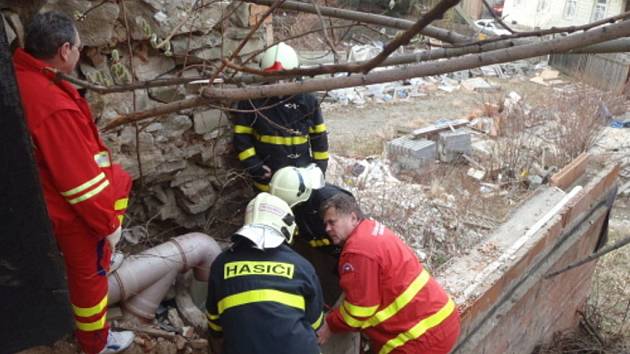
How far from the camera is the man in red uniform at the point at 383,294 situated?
3.25 m

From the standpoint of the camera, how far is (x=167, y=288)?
3.83m

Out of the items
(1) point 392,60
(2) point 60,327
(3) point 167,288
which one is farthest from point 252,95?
(3) point 167,288

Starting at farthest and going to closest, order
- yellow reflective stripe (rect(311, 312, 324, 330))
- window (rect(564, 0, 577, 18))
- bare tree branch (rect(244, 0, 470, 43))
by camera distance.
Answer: window (rect(564, 0, 577, 18)) → yellow reflective stripe (rect(311, 312, 324, 330)) → bare tree branch (rect(244, 0, 470, 43))

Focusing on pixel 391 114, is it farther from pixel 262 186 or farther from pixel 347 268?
pixel 347 268

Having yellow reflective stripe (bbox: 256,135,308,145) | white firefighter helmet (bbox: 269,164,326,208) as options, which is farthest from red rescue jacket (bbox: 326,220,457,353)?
Result: yellow reflective stripe (bbox: 256,135,308,145)

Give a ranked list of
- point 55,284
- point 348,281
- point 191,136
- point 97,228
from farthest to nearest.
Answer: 1. point 191,136
2. point 348,281
3. point 97,228
4. point 55,284

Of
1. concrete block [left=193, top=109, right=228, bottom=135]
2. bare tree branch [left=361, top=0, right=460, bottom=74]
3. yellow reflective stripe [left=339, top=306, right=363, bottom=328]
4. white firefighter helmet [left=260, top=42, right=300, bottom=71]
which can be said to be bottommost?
yellow reflective stripe [left=339, top=306, right=363, bottom=328]

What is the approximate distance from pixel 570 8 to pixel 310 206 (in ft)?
87.1

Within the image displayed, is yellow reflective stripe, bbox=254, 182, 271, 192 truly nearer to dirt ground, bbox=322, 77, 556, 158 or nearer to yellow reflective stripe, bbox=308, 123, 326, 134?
yellow reflective stripe, bbox=308, 123, 326, 134

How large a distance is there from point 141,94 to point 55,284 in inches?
99.9

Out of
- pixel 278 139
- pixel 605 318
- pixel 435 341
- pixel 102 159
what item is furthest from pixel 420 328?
pixel 605 318

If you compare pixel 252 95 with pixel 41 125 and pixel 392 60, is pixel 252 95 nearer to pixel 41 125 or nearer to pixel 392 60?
pixel 392 60

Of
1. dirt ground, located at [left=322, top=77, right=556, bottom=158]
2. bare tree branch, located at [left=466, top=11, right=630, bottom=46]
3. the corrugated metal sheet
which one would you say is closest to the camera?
bare tree branch, located at [left=466, top=11, right=630, bottom=46]

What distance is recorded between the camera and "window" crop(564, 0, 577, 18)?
26078 mm
